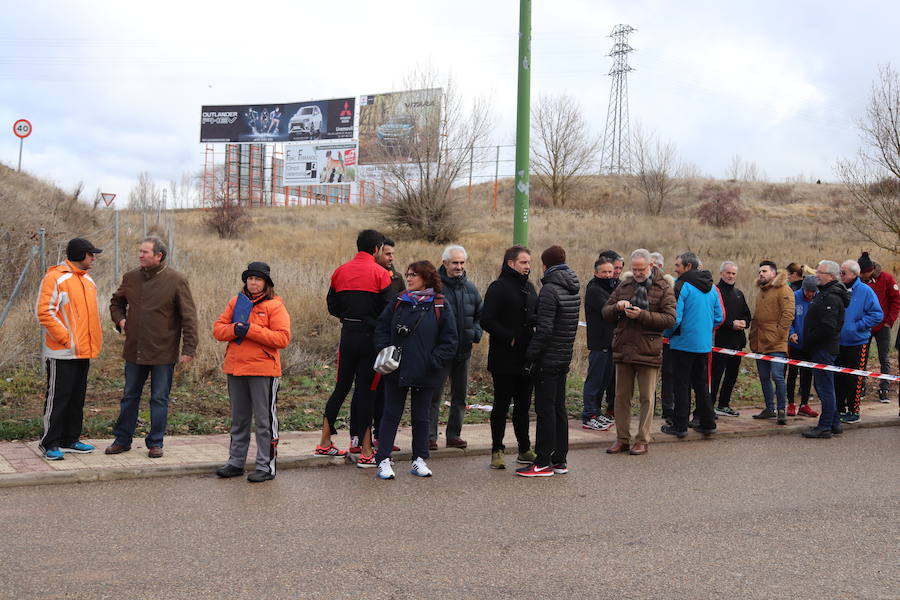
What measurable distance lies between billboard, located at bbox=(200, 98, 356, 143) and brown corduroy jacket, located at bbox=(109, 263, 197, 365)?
167 feet

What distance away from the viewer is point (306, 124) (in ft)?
194

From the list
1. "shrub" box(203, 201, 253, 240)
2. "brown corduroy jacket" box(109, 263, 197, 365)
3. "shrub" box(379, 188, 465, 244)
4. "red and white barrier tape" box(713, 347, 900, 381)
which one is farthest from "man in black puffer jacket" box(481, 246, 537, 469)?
"shrub" box(203, 201, 253, 240)

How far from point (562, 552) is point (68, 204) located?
23291 mm

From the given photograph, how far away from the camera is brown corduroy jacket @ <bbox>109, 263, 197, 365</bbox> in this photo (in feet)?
23.8

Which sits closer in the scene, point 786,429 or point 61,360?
point 61,360

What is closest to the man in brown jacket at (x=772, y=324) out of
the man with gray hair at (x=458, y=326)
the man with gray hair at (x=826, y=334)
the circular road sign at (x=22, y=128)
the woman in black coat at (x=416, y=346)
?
the man with gray hair at (x=826, y=334)

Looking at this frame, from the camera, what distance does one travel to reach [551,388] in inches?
290

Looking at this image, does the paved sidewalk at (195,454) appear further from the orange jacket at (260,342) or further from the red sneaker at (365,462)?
the orange jacket at (260,342)

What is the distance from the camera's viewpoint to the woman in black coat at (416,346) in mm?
7031

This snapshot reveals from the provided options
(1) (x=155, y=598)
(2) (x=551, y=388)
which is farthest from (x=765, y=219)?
(1) (x=155, y=598)

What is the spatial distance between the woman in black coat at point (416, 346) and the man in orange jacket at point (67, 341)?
250 cm

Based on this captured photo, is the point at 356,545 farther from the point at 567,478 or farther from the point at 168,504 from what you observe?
the point at 567,478

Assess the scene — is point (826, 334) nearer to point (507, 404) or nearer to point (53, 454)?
point (507, 404)

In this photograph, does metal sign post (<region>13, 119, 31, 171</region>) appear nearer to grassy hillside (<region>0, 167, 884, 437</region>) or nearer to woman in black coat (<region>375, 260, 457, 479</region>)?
grassy hillside (<region>0, 167, 884, 437</region>)
